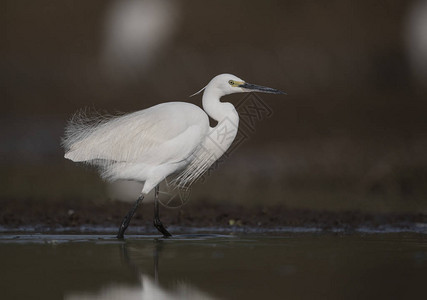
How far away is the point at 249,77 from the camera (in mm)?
20656

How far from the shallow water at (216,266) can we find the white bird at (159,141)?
87cm

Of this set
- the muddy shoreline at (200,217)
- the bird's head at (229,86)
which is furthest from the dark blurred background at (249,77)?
the bird's head at (229,86)

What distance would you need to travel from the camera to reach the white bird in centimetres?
932

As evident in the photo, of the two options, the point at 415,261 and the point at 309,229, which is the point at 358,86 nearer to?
the point at 309,229

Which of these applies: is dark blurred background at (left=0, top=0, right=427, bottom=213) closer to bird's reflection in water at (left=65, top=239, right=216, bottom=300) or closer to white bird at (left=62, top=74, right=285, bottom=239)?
white bird at (left=62, top=74, right=285, bottom=239)

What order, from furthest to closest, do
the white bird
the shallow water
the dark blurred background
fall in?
the dark blurred background
the white bird
the shallow water

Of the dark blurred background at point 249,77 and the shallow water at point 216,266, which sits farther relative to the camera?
the dark blurred background at point 249,77

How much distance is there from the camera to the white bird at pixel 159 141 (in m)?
9.32

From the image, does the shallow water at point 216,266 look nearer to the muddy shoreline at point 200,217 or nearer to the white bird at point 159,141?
the white bird at point 159,141

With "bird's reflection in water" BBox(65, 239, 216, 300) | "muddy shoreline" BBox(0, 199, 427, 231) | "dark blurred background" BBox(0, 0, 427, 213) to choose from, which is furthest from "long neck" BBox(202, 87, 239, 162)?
"dark blurred background" BBox(0, 0, 427, 213)

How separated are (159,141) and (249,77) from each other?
11.5 m

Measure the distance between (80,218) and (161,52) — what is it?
13.1 meters

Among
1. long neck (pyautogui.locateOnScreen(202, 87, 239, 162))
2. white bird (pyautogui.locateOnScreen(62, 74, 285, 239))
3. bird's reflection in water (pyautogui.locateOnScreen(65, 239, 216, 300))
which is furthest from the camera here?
long neck (pyautogui.locateOnScreen(202, 87, 239, 162))

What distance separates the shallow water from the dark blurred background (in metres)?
5.10
